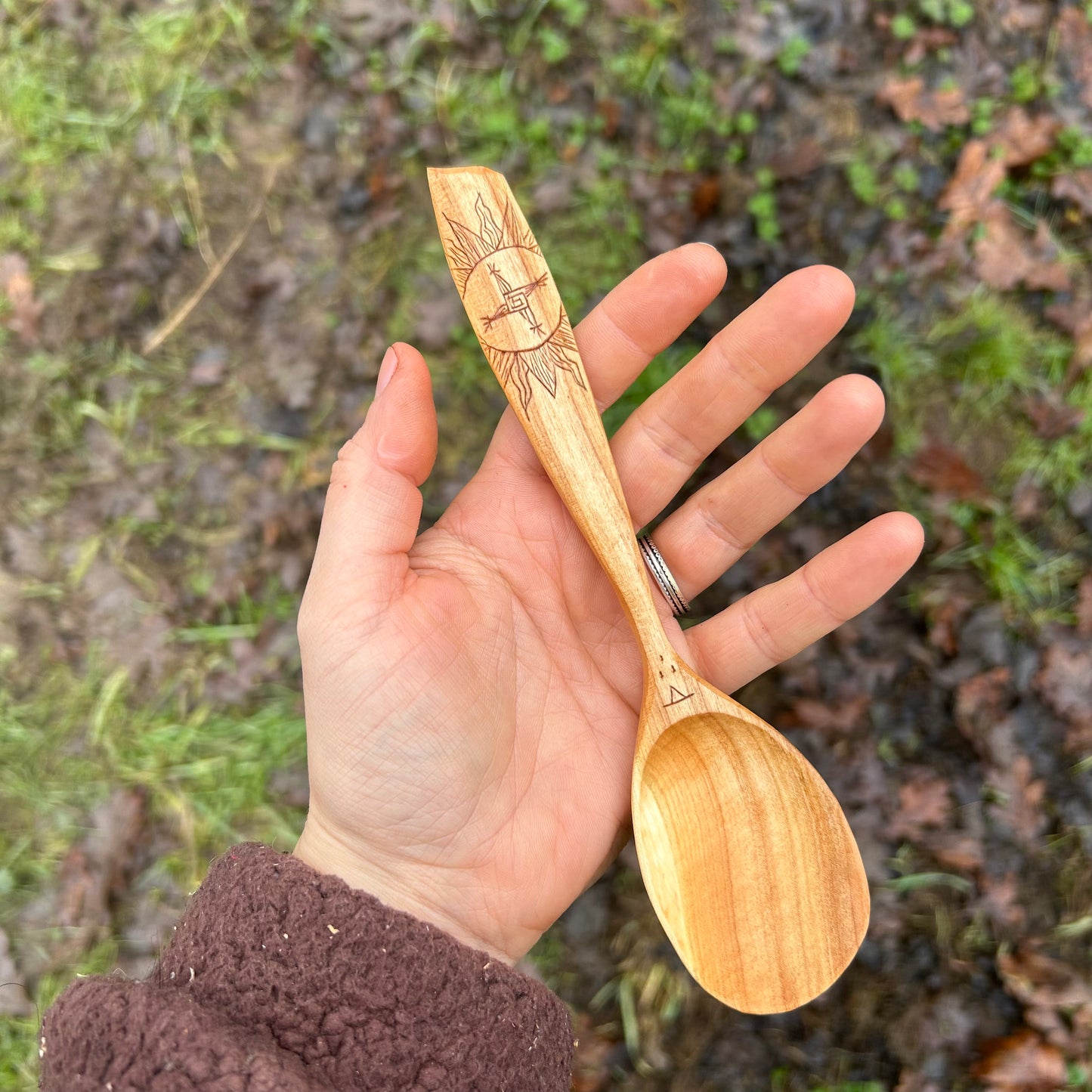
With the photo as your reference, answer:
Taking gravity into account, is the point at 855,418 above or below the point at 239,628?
above

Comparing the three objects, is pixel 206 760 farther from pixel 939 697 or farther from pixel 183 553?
pixel 939 697

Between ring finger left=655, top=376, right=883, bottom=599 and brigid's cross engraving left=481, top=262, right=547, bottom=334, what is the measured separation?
2.31ft

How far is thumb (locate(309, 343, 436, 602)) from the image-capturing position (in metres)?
2.07

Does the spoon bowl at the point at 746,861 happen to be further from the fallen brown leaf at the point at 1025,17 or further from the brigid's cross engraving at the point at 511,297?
the fallen brown leaf at the point at 1025,17

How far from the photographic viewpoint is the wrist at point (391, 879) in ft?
7.32

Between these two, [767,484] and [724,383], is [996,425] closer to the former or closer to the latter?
[767,484]

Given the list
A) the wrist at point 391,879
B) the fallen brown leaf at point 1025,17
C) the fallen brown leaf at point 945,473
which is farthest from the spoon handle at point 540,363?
the fallen brown leaf at point 1025,17

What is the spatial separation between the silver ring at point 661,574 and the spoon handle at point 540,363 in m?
0.11

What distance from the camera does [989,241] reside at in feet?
9.32

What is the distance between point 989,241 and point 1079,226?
0.29 meters

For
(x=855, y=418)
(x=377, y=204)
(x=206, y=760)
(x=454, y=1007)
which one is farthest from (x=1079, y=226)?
(x=206, y=760)

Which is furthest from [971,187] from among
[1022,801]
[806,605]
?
[1022,801]

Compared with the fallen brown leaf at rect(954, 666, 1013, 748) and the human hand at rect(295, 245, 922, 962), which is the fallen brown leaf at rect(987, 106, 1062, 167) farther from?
the fallen brown leaf at rect(954, 666, 1013, 748)

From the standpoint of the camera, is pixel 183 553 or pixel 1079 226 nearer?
A: pixel 1079 226
